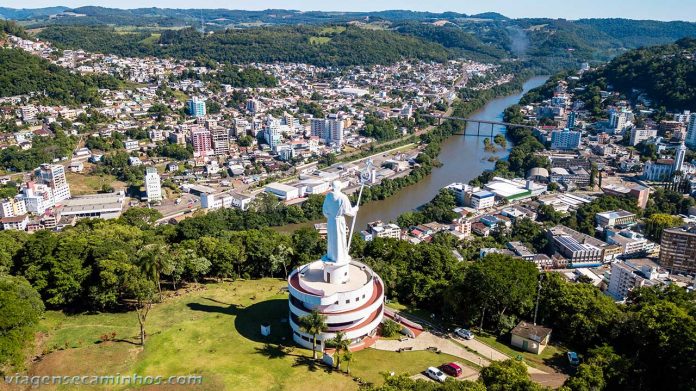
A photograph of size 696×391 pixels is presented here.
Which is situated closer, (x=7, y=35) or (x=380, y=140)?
(x=380, y=140)

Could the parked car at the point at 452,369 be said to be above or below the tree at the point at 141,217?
above

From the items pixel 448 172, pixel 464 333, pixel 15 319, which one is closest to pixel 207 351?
pixel 15 319

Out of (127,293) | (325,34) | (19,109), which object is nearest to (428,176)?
(127,293)

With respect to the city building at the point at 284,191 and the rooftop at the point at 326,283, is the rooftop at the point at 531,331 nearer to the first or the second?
the rooftop at the point at 326,283

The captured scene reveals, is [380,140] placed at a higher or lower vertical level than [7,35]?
lower

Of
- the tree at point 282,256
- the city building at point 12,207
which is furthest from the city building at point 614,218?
the city building at point 12,207

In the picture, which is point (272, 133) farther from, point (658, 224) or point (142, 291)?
point (142, 291)

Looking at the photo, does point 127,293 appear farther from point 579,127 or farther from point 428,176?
point 579,127
